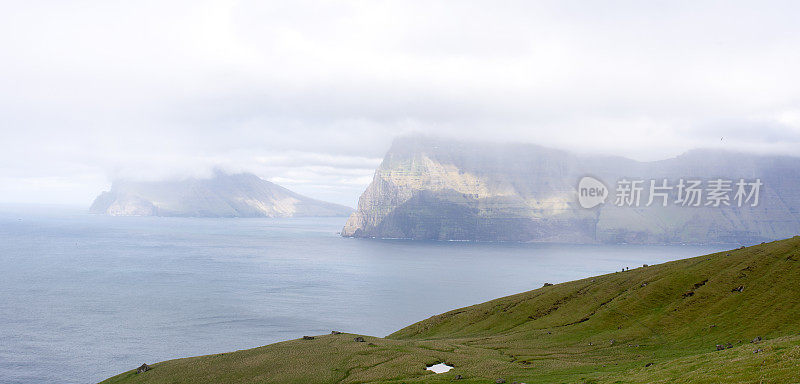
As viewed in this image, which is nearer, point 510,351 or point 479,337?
point 510,351

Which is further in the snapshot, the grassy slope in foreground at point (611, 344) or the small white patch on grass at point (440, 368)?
the small white patch on grass at point (440, 368)

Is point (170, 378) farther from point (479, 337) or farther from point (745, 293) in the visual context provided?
point (745, 293)

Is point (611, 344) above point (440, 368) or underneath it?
Result: above

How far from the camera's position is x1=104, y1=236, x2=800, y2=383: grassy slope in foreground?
50.2 m

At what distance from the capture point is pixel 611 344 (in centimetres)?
7181

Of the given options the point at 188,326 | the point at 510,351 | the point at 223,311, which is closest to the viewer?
the point at 510,351

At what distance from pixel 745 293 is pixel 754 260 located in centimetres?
1176

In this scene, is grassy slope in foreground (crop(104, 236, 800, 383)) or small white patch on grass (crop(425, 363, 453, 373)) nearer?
grassy slope in foreground (crop(104, 236, 800, 383))

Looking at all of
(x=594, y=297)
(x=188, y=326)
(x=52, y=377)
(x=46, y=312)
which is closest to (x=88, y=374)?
(x=52, y=377)

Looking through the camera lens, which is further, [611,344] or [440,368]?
[611,344]

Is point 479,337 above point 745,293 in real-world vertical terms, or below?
below

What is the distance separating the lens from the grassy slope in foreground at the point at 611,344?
5019 cm

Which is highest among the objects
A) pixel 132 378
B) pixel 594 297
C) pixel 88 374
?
pixel 594 297

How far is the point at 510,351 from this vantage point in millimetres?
72000
